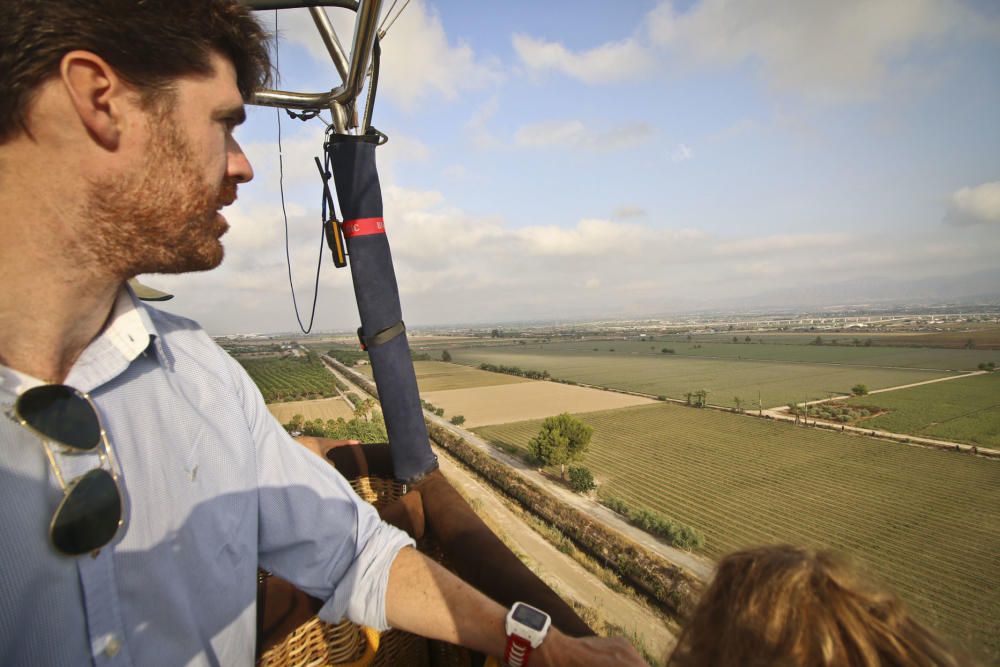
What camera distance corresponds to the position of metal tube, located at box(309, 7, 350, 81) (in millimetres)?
2024

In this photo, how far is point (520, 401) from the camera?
4247 centimetres

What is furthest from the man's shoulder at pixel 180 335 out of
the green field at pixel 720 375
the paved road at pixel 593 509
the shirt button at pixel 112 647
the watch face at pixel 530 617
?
the green field at pixel 720 375

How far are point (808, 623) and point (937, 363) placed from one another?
67.9 metres

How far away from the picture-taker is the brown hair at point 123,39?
799 mm

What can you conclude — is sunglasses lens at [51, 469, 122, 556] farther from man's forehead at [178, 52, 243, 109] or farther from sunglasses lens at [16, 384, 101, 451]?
man's forehead at [178, 52, 243, 109]

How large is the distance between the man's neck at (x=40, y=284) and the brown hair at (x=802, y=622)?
1327 mm

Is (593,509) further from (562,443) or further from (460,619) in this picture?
(460,619)

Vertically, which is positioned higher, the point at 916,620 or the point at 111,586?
the point at 111,586

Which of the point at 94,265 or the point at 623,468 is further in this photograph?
the point at 623,468

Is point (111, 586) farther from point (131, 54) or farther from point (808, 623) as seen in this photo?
point (808, 623)

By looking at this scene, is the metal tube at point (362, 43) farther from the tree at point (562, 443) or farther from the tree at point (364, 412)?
the tree at point (364, 412)

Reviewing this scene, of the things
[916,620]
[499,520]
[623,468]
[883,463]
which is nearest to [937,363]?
[883,463]

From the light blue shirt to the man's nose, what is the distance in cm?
36

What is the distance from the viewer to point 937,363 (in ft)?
161
